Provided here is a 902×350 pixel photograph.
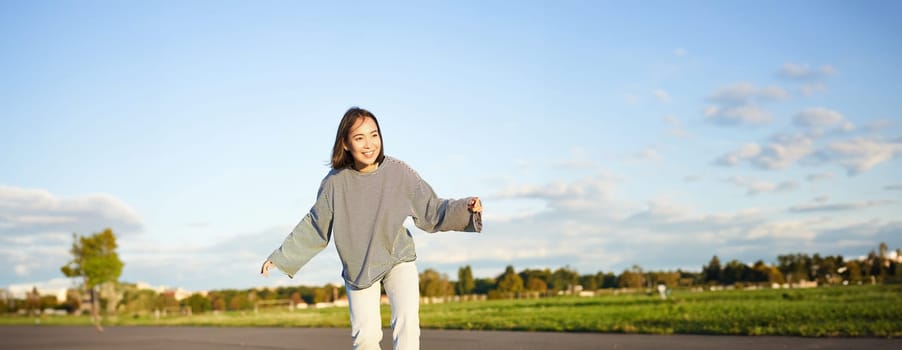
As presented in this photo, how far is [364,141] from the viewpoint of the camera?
14.8 feet

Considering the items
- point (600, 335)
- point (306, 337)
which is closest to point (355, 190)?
point (600, 335)

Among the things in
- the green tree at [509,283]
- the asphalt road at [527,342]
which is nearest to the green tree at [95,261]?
the asphalt road at [527,342]

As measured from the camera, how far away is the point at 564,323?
12.4 m

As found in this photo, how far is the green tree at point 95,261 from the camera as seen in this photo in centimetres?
2356

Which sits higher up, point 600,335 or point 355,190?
point 355,190

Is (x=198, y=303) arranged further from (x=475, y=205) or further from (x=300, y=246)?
(x=475, y=205)

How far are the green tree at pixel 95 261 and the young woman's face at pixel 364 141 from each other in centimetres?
2160

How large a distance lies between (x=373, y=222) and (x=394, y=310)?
52 cm

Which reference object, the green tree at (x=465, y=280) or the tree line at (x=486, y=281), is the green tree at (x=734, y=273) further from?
the green tree at (x=465, y=280)

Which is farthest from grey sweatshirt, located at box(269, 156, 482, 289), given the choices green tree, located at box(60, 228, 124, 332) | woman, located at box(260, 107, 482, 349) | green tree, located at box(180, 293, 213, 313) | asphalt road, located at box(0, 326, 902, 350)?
green tree, located at box(180, 293, 213, 313)

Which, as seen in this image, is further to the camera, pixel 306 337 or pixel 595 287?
pixel 595 287

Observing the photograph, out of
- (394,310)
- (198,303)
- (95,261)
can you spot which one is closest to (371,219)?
(394,310)

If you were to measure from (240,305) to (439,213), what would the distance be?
3555 cm

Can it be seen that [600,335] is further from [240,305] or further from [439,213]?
[240,305]
